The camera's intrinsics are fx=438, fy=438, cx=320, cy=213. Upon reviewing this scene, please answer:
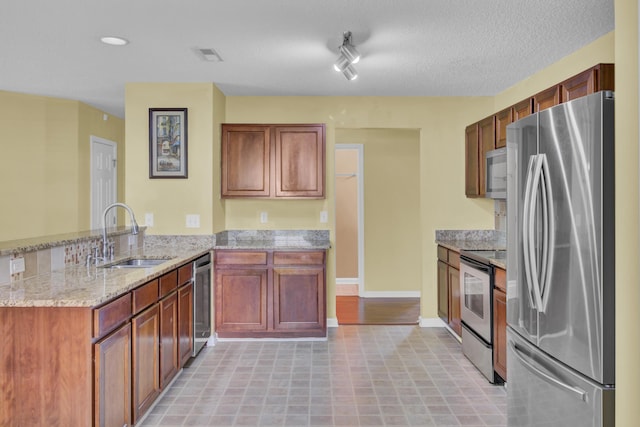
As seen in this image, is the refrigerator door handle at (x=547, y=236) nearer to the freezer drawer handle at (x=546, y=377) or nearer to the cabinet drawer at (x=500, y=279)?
the freezer drawer handle at (x=546, y=377)

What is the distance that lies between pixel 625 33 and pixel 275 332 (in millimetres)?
3441

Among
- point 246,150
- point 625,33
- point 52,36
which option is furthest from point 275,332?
point 625,33

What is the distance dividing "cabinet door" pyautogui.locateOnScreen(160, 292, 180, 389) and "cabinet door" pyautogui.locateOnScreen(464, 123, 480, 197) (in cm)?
295

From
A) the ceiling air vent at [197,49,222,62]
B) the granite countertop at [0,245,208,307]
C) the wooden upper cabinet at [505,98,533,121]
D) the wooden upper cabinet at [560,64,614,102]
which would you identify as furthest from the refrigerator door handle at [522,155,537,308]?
the ceiling air vent at [197,49,222,62]

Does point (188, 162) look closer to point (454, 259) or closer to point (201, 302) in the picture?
point (201, 302)

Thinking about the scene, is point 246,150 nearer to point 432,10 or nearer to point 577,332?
point 432,10

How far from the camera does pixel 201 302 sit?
378cm

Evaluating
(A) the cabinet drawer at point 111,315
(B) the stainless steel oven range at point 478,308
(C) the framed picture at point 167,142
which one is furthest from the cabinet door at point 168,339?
(B) the stainless steel oven range at point 478,308

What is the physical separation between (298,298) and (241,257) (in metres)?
0.66

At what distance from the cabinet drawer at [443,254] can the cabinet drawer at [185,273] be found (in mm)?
2418

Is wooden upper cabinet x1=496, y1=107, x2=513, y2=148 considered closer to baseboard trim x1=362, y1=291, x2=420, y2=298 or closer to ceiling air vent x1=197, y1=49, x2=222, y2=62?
ceiling air vent x1=197, y1=49, x2=222, y2=62

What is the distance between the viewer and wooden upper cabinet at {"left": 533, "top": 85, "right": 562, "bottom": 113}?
287 cm

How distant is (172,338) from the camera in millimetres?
3033

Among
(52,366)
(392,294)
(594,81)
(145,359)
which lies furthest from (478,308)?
(52,366)
